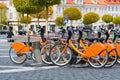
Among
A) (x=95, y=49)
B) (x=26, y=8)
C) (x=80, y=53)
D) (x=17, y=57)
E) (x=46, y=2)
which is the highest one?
(x=46, y=2)

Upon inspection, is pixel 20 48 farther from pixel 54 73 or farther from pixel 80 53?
pixel 54 73

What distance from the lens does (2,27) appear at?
119688mm

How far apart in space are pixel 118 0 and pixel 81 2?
2457cm

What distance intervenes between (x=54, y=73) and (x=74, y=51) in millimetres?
2205

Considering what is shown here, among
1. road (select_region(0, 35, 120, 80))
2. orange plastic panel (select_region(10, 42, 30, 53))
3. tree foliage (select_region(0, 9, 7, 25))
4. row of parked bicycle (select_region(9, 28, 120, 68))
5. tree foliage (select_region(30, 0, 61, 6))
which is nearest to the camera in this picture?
road (select_region(0, 35, 120, 80))

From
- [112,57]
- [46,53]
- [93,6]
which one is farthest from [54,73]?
[93,6]

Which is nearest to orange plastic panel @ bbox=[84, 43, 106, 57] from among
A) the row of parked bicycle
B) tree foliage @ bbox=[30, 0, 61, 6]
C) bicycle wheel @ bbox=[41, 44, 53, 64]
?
the row of parked bicycle

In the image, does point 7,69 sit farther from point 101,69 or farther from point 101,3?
point 101,3

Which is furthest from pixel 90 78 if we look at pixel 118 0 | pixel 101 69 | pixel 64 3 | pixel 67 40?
pixel 118 0

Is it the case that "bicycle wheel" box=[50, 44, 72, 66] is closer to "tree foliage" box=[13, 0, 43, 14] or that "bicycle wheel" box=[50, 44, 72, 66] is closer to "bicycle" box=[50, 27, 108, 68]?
"bicycle" box=[50, 27, 108, 68]

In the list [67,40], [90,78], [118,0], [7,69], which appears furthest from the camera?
[118,0]

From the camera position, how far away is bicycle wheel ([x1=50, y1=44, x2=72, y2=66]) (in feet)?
53.6

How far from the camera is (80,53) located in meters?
16.1

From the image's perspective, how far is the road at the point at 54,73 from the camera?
1313 centimetres
